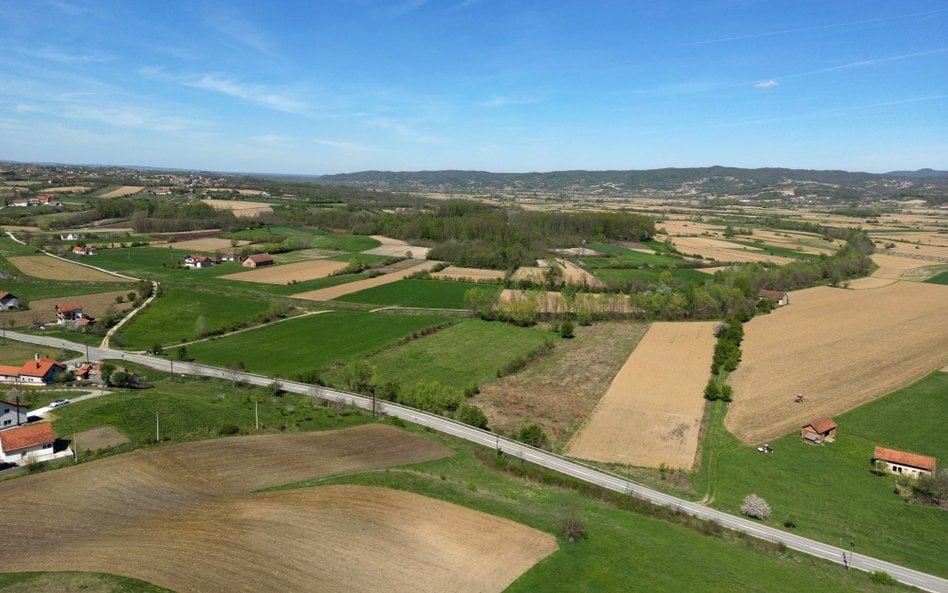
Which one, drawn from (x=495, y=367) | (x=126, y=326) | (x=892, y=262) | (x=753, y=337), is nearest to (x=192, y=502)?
(x=495, y=367)

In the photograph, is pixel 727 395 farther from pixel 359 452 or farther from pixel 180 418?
pixel 180 418

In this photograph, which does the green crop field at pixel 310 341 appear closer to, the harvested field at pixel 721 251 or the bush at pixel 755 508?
the bush at pixel 755 508

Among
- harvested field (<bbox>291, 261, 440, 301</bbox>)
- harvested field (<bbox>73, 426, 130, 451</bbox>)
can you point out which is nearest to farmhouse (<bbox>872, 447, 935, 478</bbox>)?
harvested field (<bbox>73, 426, 130, 451</bbox>)

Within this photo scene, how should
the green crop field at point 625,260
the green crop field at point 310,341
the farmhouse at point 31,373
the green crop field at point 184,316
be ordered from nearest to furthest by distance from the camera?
the farmhouse at point 31,373 → the green crop field at point 310,341 → the green crop field at point 184,316 → the green crop field at point 625,260

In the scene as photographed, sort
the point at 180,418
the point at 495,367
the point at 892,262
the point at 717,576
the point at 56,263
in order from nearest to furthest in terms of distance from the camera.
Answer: the point at 717,576 → the point at 180,418 → the point at 495,367 → the point at 56,263 → the point at 892,262

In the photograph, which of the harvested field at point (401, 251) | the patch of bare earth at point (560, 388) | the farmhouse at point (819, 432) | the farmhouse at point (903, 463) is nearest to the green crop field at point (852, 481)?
the farmhouse at point (819, 432)

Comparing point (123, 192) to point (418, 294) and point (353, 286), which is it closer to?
point (353, 286)

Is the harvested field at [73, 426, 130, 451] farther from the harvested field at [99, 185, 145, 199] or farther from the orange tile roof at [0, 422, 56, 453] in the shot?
the harvested field at [99, 185, 145, 199]

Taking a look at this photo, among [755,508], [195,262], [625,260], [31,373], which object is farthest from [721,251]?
[31,373]
